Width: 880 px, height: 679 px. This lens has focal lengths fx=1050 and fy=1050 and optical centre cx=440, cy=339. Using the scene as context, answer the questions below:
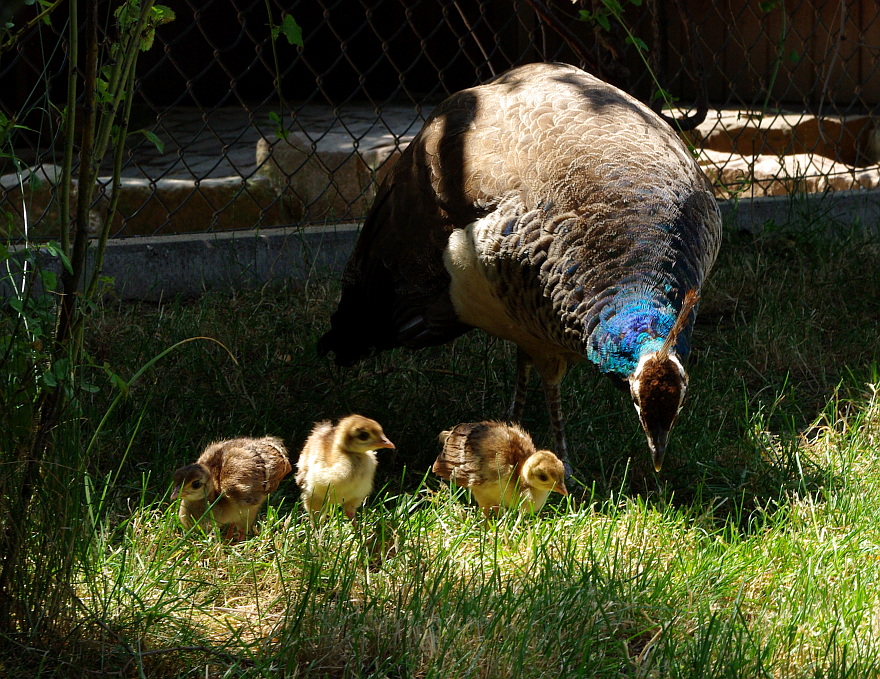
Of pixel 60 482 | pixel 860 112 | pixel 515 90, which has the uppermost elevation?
pixel 515 90

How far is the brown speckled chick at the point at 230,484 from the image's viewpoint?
273 centimetres

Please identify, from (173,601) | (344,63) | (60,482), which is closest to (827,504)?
(173,601)

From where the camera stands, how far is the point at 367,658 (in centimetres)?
222

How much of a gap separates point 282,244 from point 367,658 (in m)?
3.06

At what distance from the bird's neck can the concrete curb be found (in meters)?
2.15

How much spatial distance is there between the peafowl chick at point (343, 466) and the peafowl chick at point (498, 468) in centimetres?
25

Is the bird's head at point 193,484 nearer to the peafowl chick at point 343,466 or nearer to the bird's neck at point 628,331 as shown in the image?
the peafowl chick at point 343,466

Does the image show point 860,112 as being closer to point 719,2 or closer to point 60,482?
point 719,2

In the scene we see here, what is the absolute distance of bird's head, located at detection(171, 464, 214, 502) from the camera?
Result: 269cm

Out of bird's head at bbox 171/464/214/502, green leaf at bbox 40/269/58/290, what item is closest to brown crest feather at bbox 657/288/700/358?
bird's head at bbox 171/464/214/502

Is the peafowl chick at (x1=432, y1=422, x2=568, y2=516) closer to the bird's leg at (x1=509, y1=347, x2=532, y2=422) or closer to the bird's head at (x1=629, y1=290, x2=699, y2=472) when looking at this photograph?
the bird's head at (x1=629, y1=290, x2=699, y2=472)

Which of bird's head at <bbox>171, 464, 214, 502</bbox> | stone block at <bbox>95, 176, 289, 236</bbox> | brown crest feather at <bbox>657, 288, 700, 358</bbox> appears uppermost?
brown crest feather at <bbox>657, 288, 700, 358</bbox>

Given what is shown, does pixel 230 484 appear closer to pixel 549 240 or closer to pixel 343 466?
pixel 343 466

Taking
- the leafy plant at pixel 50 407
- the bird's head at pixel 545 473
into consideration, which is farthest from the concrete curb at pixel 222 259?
the leafy plant at pixel 50 407
